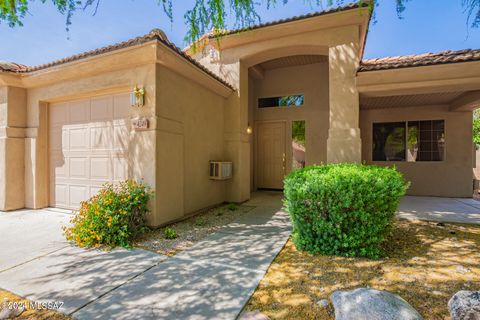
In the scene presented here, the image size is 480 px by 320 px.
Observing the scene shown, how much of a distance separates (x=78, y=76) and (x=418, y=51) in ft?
30.0

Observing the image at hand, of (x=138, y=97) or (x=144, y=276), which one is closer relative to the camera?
(x=144, y=276)

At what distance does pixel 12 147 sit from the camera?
→ 5.98 m

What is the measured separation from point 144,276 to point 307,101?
25.9 ft

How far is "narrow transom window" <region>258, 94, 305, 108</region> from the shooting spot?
8.96 m

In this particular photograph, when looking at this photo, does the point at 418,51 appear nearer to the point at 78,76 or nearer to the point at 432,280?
the point at 432,280

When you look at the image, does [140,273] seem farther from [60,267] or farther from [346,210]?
[346,210]

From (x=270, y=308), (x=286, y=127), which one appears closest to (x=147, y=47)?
(x=270, y=308)

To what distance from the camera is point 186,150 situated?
18.1 ft

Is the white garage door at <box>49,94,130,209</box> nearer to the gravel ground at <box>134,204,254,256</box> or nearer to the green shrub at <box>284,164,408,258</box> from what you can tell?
the gravel ground at <box>134,204,254,256</box>

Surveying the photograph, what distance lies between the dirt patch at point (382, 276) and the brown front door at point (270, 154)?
18.1 ft

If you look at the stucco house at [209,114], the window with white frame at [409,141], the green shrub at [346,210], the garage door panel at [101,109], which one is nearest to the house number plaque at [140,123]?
the stucco house at [209,114]

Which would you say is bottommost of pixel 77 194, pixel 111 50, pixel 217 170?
pixel 77 194

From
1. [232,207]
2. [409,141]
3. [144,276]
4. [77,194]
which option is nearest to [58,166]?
[77,194]

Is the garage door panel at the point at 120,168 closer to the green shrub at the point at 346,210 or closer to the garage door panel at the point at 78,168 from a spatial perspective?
the garage door panel at the point at 78,168
